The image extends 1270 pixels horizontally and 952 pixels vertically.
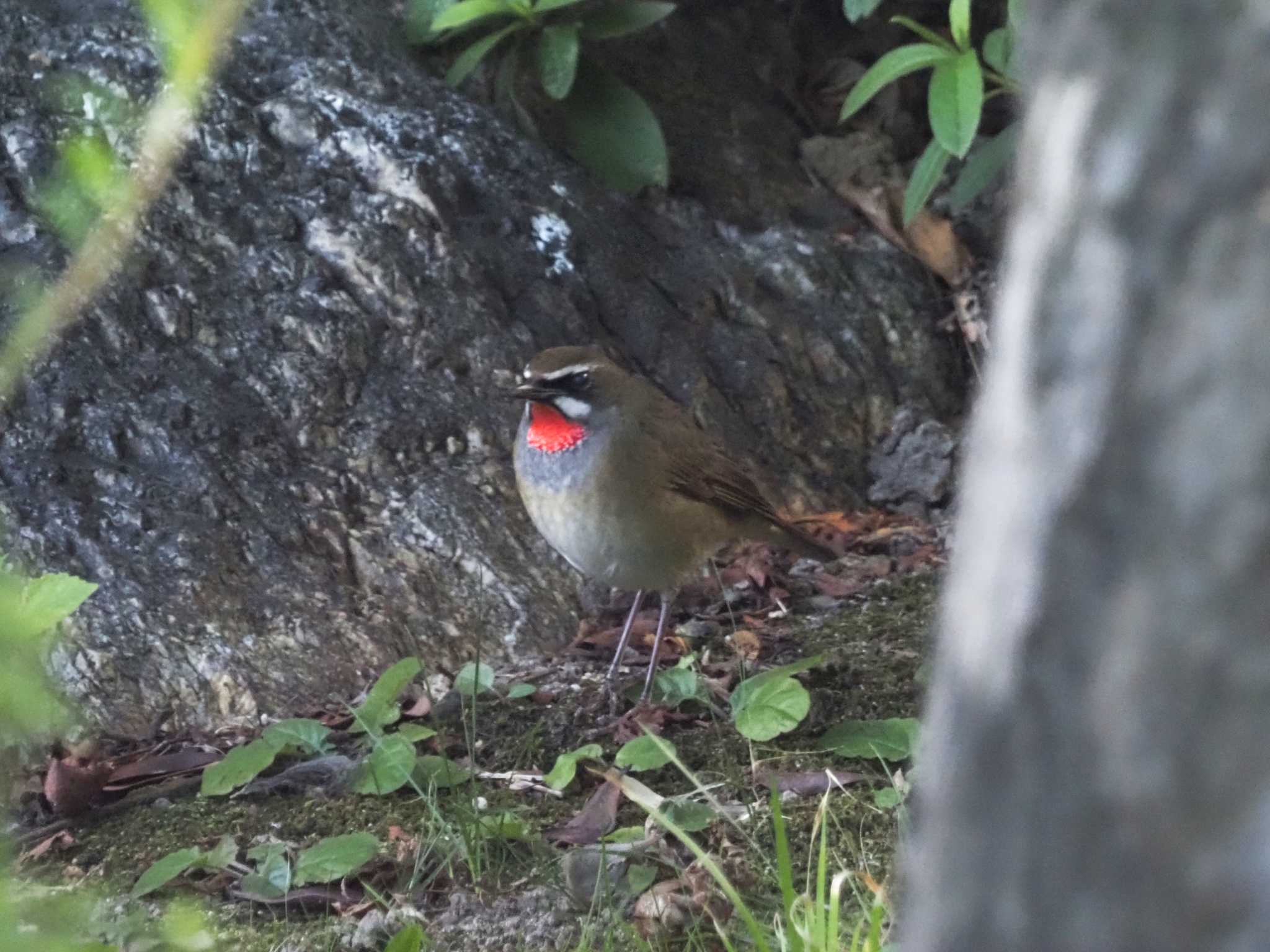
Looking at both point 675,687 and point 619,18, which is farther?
point 619,18

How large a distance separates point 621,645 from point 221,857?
1.72 metres

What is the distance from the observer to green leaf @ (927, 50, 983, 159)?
585cm

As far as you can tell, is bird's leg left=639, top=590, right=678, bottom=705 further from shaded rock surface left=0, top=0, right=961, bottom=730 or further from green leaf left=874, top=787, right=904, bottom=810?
green leaf left=874, top=787, right=904, bottom=810

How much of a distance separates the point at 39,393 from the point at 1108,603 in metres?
4.75

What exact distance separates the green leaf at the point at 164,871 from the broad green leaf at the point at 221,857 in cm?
2

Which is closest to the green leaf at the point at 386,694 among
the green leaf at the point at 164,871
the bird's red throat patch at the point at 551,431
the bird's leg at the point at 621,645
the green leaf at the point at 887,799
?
the green leaf at the point at 164,871

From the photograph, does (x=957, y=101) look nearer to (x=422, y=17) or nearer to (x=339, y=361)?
(x=422, y=17)

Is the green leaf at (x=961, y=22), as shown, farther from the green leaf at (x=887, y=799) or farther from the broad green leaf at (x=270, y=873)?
the broad green leaf at (x=270, y=873)

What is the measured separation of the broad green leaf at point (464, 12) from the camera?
241 inches

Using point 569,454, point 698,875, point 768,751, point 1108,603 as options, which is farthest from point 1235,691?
point 569,454

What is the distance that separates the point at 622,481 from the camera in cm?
541

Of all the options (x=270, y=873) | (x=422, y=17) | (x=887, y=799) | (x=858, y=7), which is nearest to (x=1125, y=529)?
(x=887, y=799)

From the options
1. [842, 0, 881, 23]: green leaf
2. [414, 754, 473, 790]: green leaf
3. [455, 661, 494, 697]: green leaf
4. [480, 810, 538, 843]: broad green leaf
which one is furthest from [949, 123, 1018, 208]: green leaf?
[480, 810, 538, 843]: broad green leaf

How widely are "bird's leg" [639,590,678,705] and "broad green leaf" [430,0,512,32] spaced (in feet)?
8.40
